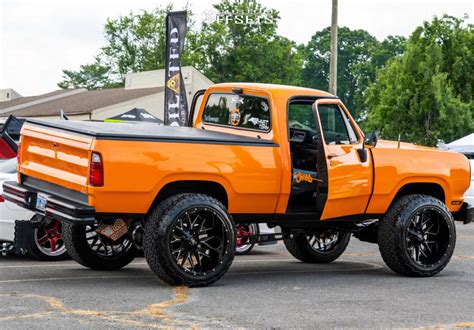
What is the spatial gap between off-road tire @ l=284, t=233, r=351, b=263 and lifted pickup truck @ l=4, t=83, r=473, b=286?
12 centimetres

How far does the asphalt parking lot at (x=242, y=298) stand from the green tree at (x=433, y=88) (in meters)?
33.7

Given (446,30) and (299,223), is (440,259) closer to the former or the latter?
(299,223)

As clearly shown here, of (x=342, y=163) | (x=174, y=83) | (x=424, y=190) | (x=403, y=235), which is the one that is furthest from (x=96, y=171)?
(x=174, y=83)

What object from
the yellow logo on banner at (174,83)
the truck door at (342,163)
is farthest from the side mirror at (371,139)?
the yellow logo on banner at (174,83)

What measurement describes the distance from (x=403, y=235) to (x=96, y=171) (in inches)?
144

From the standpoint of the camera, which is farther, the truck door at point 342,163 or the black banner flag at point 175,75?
the black banner flag at point 175,75

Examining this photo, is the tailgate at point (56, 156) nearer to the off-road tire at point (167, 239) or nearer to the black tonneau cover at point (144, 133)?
the black tonneau cover at point (144, 133)

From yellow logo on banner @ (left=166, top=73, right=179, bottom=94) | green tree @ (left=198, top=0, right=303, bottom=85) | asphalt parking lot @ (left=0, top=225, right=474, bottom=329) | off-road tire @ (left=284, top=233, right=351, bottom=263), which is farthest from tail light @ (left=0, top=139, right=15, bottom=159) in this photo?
green tree @ (left=198, top=0, right=303, bottom=85)

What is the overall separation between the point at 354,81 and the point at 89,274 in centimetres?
8937

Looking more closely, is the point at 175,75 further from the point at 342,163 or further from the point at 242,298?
the point at 242,298

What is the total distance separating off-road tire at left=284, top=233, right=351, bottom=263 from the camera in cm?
1184

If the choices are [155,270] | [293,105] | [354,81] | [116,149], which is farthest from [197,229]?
[354,81]

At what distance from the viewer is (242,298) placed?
849 cm

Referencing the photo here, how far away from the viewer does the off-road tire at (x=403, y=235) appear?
10336 mm
